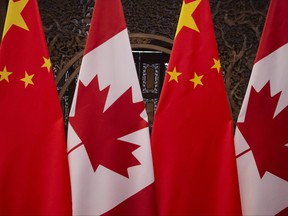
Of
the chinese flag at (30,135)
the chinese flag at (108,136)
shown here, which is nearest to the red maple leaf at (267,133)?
the chinese flag at (108,136)

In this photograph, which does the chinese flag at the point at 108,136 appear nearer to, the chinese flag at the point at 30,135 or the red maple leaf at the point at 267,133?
the chinese flag at the point at 30,135

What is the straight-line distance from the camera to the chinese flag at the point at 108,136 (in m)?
1.27

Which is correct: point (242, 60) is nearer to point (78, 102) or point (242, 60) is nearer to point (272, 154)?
point (272, 154)

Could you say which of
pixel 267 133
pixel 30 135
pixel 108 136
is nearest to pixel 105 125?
pixel 108 136

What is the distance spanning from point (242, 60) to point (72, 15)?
1.00 meters

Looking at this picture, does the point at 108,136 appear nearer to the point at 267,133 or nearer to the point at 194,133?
the point at 194,133

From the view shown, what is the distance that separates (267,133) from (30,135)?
0.81 metres

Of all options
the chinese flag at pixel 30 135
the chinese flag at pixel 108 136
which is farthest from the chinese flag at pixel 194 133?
the chinese flag at pixel 30 135

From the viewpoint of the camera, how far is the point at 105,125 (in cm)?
130

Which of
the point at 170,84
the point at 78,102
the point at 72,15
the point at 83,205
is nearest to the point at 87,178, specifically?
the point at 83,205

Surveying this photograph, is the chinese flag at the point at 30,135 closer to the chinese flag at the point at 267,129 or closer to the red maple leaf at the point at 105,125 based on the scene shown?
the red maple leaf at the point at 105,125

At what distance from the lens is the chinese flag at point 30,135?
1256mm

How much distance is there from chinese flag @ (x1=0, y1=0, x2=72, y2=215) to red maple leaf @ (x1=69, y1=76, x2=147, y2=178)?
0.08 meters

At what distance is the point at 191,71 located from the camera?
53.2 inches
